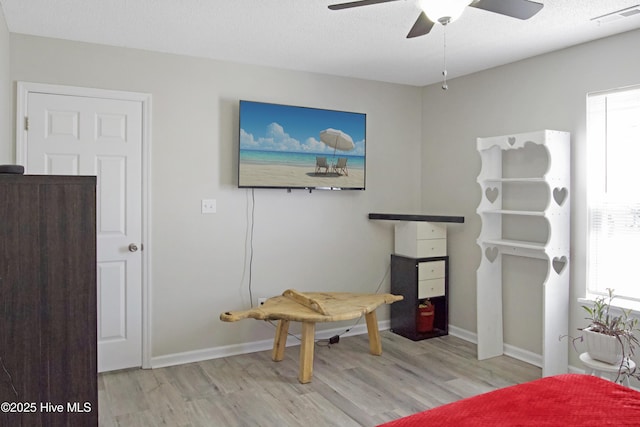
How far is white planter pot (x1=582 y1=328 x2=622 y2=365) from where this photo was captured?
117 inches

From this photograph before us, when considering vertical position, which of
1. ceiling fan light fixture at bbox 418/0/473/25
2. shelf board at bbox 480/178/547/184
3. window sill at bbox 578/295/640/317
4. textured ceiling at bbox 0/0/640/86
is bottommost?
window sill at bbox 578/295/640/317

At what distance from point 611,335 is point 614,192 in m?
0.99

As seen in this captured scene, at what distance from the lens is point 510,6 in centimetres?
222

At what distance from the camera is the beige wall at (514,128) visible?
11.5 ft

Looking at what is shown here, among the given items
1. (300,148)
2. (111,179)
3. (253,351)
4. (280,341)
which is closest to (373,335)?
(280,341)

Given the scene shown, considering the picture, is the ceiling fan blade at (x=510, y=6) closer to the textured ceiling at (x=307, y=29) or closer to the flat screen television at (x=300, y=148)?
the textured ceiling at (x=307, y=29)

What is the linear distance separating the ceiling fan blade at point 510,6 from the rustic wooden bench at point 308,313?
2.17 meters

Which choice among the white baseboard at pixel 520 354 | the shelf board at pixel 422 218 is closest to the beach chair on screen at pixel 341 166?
the shelf board at pixel 422 218

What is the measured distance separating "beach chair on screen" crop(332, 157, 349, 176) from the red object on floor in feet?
4.53

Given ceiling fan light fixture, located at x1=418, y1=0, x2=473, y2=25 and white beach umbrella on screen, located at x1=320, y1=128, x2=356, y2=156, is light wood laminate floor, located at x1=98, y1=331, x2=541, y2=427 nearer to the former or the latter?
white beach umbrella on screen, located at x1=320, y1=128, x2=356, y2=156

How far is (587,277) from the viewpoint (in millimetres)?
3539

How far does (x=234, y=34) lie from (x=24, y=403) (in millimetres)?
2467

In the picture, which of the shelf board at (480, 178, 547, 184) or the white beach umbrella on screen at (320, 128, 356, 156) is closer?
the shelf board at (480, 178, 547, 184)

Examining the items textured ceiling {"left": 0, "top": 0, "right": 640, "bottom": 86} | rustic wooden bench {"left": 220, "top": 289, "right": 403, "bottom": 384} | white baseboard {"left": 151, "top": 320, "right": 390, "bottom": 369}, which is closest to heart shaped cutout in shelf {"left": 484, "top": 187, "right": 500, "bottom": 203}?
textured ceiling {"left": 0, "top": 0, "right": 640, "bottom": 86}
